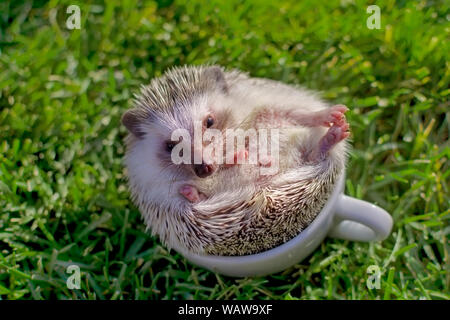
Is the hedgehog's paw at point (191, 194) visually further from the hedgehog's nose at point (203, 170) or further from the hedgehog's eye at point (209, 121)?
the hedgehog's eye at point (209, 121)

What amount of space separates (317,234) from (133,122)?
31.9 inches

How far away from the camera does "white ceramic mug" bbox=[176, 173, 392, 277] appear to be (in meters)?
1.81

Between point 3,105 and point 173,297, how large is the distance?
1220 millimetres

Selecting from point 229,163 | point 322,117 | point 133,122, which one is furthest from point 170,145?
point 322,117

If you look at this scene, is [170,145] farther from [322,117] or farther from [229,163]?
[322,117]

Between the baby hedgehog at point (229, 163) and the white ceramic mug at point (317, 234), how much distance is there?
0.03m

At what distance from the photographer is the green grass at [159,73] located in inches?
87.0

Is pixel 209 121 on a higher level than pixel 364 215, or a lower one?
higher

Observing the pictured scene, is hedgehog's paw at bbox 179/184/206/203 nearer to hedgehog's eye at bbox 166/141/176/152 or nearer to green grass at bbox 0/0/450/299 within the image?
hedgehog's eye at bbox 166/141/176/152

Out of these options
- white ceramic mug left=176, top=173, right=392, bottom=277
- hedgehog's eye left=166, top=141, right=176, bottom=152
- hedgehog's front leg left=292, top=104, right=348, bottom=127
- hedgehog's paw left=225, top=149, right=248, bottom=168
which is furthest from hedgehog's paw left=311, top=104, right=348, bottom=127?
hedgehog's eye left=166, top=141, right=176, bottom=152

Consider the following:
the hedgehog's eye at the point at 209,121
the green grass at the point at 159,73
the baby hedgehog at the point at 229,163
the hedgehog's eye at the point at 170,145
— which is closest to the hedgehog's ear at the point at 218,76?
the baby hedgehog at the point at 229,163

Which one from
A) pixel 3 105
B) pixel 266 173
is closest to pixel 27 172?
pixel 3 105

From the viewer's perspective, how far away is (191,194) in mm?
1887
